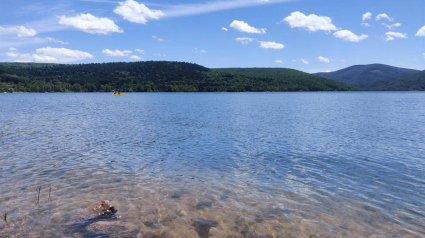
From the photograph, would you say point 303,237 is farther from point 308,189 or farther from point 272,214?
point 308,189

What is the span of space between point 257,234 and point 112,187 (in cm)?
745

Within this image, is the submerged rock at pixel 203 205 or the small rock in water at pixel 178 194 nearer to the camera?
the submerged rock at pixel 203 205

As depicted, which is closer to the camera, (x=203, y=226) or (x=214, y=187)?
(x=203, y=226)

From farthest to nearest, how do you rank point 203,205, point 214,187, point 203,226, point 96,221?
point 214,187 → point 203,205 → point 203,226 → point 96,221

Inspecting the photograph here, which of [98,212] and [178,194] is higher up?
[98,212]

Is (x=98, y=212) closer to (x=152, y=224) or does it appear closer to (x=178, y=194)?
(x=152, y=224)

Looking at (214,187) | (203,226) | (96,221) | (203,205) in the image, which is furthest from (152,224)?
(214,187)

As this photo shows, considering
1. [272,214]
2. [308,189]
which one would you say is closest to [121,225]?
[272,214]

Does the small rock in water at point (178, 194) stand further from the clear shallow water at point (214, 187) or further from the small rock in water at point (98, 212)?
the small rock in water at point (98, 212)

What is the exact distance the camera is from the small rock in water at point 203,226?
937 cm

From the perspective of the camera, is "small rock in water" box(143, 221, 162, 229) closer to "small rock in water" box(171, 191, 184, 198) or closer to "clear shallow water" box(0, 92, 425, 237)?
"clear shallow water" box(0, 92, 425, 237)

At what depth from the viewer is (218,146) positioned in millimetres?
24703

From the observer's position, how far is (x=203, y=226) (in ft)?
32.4

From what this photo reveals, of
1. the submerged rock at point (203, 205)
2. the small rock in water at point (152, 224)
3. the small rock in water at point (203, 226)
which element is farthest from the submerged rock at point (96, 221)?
the submerged rock at point (203, 205)
